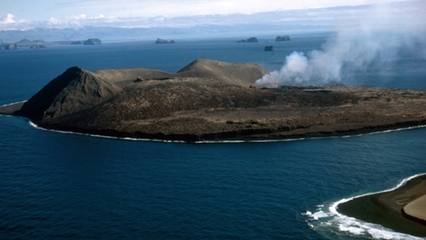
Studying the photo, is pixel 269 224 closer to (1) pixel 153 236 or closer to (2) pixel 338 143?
(1) pixel 153 236

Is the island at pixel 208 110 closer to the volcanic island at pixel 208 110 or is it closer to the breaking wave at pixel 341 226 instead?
the volcanic island at pixel 208 110

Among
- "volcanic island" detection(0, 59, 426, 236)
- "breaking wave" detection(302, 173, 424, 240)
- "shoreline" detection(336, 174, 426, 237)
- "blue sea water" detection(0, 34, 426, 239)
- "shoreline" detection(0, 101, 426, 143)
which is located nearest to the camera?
"breaking wave" detection(302, 173, 424, 240)

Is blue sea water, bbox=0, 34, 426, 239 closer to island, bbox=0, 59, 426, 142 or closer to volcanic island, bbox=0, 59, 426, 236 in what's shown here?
volcanic island, bbox=0, 59, 426, 236

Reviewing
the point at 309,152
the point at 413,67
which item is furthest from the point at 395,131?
the point at 413,67

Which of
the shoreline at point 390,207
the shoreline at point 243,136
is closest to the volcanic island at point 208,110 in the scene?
the shoreline at point 243,136

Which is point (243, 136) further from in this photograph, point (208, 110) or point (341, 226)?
point (341, 226)

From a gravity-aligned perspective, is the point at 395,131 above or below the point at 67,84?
below

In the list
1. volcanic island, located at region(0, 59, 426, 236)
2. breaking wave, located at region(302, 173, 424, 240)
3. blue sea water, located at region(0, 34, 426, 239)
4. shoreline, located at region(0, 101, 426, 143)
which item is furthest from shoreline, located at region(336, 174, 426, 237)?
volcanic island, located at region(0, 59, 426, 236)
